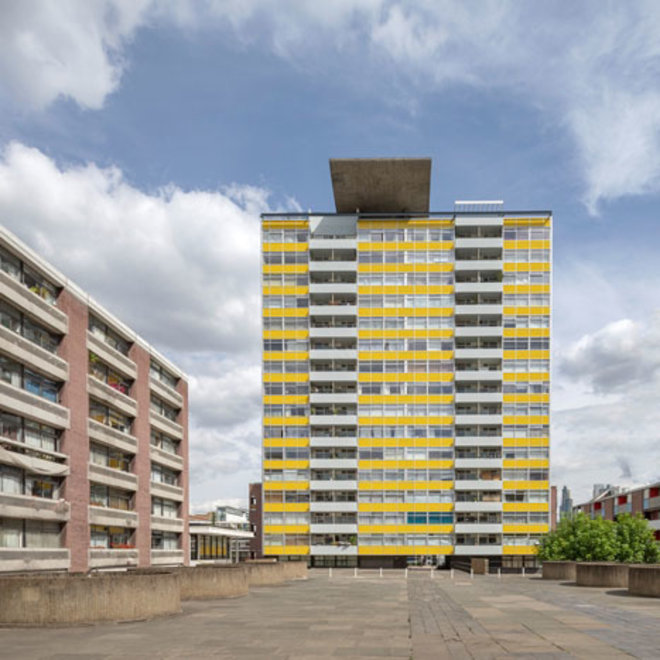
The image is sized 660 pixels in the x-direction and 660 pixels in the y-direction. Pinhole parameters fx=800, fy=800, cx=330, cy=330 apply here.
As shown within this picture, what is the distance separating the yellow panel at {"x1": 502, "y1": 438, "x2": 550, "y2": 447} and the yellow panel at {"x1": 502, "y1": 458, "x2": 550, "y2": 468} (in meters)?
1.90

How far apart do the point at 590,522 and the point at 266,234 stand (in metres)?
59.3

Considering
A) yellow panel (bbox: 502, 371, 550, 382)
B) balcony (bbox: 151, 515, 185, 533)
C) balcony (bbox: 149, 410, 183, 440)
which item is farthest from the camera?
yellow panel (bbox: 502, 371, 550, 382)

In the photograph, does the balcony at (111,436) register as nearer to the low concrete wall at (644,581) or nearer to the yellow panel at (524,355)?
the low concrete wall at (644,581)

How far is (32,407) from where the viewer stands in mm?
48531

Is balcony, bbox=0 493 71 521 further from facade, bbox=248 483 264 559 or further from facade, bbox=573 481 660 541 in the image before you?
facade, bbox=248 483 264 559

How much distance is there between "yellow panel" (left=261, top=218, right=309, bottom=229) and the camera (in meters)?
110

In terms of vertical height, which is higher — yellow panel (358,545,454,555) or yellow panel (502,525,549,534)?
yellow panel (502,525,549,534)

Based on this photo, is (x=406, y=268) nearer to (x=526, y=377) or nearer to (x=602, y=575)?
(x=526, y=377)

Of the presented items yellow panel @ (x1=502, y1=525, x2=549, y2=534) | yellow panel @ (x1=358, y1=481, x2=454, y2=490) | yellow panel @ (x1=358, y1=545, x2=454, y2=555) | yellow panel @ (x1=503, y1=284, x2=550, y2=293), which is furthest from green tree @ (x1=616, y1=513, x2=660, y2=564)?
yellow panel @ (x1=503, y1=284, x2=550, y2=293)

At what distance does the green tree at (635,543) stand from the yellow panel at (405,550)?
3580 cm

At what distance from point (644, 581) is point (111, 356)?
1704 inches

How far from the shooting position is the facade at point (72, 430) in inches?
1839

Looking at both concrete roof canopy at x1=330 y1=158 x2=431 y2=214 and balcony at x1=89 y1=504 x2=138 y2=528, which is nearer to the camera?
balcony at x1=89 y1=504 x2=138 y2=528

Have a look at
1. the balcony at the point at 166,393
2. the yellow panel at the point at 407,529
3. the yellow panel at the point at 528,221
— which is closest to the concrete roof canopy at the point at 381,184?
the yellow panel at the point at 528,221
